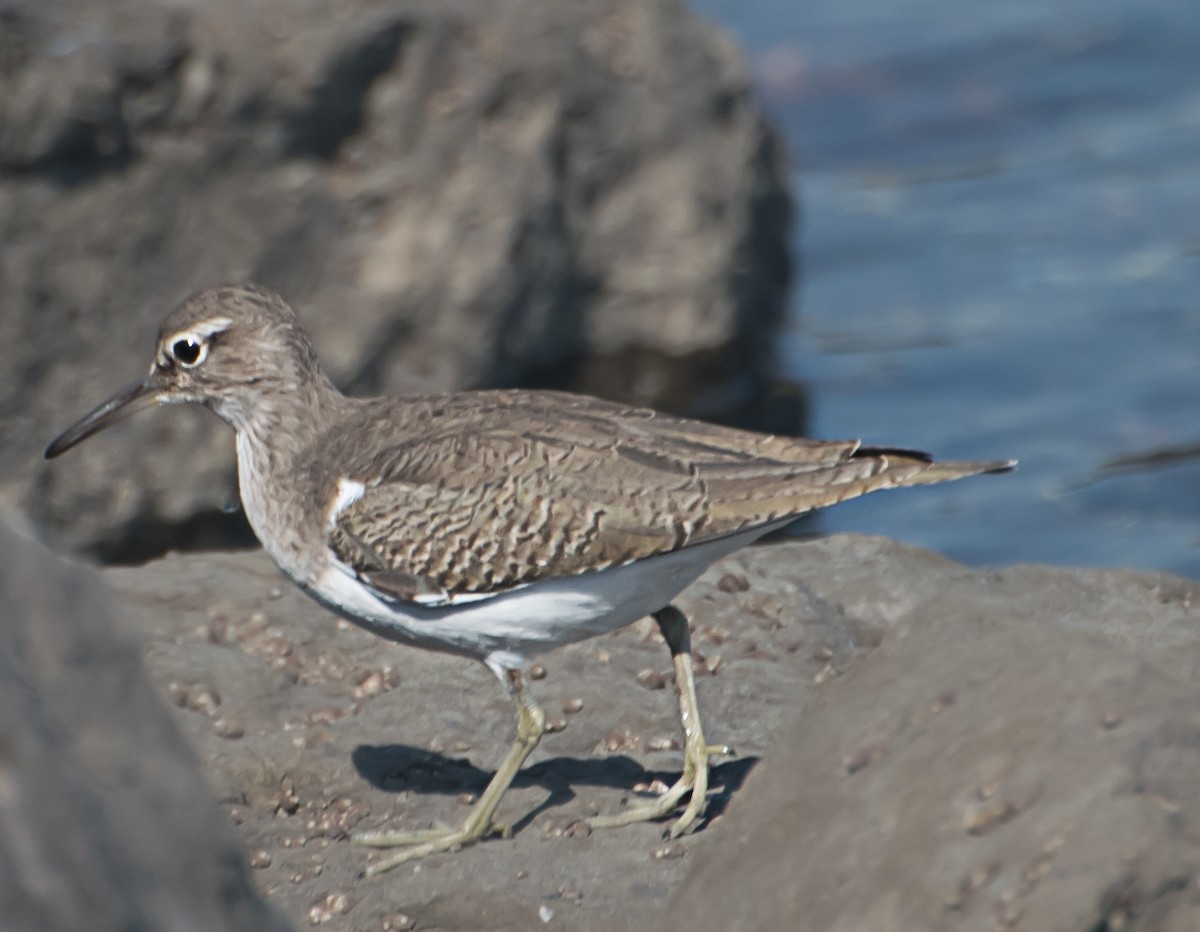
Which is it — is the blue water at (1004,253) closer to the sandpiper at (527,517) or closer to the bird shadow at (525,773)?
the bird shadow at (525,773)

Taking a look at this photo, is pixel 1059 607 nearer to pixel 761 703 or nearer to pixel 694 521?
pixel 761 703

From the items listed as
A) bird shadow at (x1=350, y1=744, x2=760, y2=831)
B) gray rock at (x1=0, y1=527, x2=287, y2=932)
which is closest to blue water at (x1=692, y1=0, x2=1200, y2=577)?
bird shadow at (x1=350, y1=744, x2=760, y2=831)

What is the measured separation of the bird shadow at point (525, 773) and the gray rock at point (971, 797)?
2018mm

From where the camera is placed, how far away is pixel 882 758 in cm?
429

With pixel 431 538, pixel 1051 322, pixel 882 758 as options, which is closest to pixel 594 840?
pixel 431 538

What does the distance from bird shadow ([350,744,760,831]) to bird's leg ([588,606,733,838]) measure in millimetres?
174

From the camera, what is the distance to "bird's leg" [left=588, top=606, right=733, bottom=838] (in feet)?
20.5

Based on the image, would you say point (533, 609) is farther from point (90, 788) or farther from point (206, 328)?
point (90, 788)

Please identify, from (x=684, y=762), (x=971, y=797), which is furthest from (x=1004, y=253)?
(x=971, y=797)

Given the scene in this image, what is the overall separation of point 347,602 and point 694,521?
1.31 metres

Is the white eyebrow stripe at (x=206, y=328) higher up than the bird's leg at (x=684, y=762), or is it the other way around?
the white eyebrow stripe at (x=206, y=328)

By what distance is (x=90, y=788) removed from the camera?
11.2 ft

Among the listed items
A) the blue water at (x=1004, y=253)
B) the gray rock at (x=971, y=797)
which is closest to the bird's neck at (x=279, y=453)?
the gray rock at (x=971, y=797)

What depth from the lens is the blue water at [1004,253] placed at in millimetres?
11562
